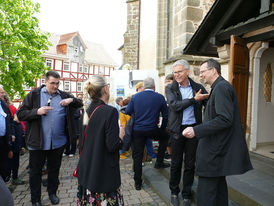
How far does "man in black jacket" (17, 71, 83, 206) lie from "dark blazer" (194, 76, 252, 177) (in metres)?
2.08

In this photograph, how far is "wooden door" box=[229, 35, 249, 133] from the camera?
12.7 feet

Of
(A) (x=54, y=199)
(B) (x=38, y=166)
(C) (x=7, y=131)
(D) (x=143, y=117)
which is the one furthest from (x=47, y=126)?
(D) (x=143, y=117)

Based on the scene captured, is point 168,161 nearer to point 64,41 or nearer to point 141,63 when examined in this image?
point 141,63

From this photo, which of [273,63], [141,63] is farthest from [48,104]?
[141,63]

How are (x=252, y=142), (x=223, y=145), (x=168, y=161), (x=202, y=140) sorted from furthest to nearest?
(x=252, y=142)
(x=168, y=161)
(x=202, y=140)
(x=223, y=145)

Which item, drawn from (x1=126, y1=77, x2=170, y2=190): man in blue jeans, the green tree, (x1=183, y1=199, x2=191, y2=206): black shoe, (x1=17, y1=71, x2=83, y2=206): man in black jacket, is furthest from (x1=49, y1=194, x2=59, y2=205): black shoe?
the green tree

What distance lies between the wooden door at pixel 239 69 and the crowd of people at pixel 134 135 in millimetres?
1042

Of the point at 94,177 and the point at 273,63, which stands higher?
the point at 273,63

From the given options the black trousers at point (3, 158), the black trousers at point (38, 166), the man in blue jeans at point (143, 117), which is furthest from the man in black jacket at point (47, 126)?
the man in blue jeans at point (143, 117)

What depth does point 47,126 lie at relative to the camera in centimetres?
329

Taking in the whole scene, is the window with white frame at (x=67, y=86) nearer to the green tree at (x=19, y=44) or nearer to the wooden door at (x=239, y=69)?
the green tree at (x=19, y=44)

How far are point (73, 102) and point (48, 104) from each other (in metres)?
0.39

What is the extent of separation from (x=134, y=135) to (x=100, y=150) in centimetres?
177

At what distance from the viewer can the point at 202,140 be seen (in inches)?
92.6
